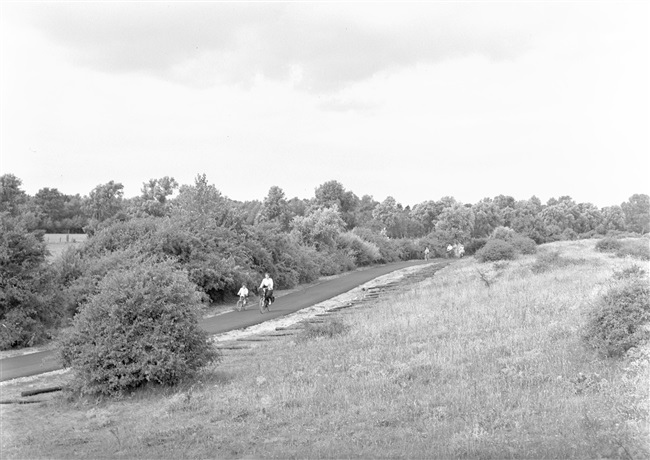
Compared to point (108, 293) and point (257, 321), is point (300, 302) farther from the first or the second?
point (108, 293)

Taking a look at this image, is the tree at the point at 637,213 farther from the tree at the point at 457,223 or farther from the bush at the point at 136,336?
the bush at the point at 136,336

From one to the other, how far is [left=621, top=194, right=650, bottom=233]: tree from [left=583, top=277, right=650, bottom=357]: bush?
78.6 m

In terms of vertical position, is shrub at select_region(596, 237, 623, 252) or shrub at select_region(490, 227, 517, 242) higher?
shrub at select_region(490, 227, 517, 242)

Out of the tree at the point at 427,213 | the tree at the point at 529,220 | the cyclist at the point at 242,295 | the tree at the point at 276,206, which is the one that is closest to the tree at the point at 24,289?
the cyclist at the point at 242,295

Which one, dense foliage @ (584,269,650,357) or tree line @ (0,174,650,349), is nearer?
dense foliage @ (584,269,650,357)

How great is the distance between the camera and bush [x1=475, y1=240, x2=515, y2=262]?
45.6 m

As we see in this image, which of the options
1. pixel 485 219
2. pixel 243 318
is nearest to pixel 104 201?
pixel 485 219

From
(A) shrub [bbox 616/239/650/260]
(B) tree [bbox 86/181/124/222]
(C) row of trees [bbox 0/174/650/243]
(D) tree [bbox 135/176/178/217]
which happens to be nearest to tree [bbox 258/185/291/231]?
(C) row of trees [bbox 0/174/650/243]

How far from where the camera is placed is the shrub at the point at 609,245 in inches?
1744

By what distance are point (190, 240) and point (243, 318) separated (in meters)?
9.47

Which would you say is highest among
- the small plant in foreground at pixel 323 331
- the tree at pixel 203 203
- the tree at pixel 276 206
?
the tree at pixel 276 206

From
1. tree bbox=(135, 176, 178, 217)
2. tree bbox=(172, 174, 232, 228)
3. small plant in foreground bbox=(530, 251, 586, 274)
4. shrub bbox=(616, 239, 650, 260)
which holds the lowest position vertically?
shrub bbox=(616, 239, 650, 260)

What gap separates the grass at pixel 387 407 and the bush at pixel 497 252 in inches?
1176

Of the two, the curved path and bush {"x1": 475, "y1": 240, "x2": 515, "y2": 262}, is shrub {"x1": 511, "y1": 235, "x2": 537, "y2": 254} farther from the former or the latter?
the curved path
